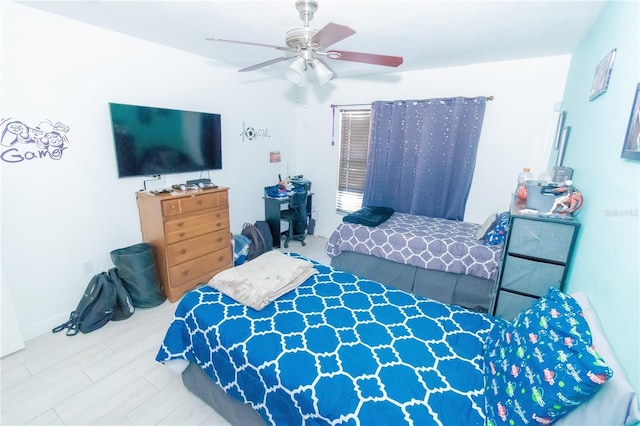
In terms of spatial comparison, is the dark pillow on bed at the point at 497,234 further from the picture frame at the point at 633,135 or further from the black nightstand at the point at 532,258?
the picture frame at the point at 633,135

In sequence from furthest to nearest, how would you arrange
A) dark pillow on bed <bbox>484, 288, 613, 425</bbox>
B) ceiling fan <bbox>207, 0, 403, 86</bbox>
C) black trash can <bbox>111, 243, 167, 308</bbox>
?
black trash can <bbox>111, 243, 167, 308</bbox> < ceiling fan <bbox>207, 0, 403, 86</bbox> < dark pillow on bed <bbox>484, 288, 613, 425</bbox>

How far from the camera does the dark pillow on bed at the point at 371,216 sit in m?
3.07

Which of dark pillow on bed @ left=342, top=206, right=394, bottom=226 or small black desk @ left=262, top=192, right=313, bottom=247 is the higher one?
dark pillow on bed @ left=342, top=206, right=394, bottom=226

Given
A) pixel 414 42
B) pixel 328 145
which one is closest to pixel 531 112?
pixel 414 42

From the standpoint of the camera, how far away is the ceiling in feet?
6.11

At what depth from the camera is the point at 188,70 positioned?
2959 millimetres

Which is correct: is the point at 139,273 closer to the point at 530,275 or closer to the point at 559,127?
the point at 530,275

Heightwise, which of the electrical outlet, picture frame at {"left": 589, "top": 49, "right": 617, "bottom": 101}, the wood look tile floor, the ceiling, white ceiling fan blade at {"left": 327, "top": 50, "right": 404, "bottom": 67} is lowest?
the wood look tile floor

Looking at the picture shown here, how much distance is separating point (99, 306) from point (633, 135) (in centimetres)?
342

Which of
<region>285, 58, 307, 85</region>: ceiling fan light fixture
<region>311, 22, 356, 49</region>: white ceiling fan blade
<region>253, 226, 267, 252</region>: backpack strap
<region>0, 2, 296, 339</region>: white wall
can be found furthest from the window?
<region>311, 22, 356, 49</region>: white ceiling fan blade

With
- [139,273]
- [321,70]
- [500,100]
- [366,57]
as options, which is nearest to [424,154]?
[500,100]

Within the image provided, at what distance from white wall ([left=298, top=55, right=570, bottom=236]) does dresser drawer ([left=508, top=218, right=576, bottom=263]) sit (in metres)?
1.67

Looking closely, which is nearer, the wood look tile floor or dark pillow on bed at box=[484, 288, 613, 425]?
dark pillow on bed at box=[484, 288, 613, 425]

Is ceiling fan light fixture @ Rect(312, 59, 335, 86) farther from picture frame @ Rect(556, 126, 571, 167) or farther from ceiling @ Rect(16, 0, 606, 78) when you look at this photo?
picture frame @ Rect(556, 126, 571, 167)
